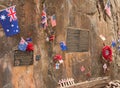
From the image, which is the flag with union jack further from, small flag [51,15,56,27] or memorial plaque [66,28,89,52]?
memorial plaque [66,28,89,52]

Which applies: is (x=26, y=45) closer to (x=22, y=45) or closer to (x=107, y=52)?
(x=22, y=45)

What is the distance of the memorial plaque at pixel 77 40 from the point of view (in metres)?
7.21

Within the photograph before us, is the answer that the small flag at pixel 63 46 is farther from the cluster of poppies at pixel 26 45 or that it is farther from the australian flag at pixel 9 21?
the australian flag at pixel 9 21

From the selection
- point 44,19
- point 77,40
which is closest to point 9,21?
point 44,19

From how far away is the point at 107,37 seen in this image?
9258 mm

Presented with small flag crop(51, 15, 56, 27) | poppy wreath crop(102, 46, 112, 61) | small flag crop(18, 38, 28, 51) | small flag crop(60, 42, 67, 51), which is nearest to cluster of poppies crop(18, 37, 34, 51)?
small flag crop(18, 38, 28, 51)

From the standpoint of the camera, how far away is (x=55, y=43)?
A: 21.9 feet

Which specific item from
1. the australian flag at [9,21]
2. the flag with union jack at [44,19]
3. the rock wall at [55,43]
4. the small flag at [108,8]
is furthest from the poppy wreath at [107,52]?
the australian flag at [9,21]

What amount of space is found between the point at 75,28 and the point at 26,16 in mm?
1928

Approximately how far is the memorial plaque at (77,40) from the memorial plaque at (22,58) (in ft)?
4.75

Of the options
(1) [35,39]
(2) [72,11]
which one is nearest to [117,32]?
(2) [72,11]

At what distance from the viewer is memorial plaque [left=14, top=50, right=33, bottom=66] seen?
5620mm

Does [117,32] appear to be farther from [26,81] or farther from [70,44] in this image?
[26,81]

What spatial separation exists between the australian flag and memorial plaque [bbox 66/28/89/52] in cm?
194
